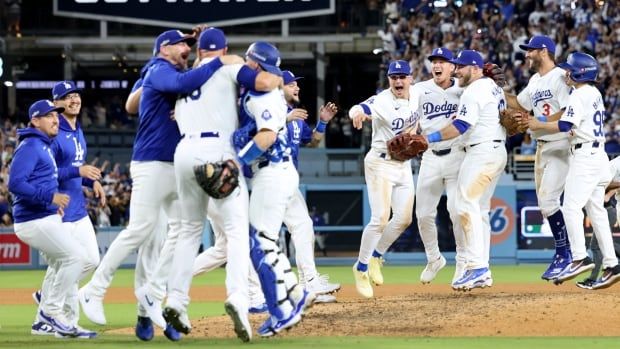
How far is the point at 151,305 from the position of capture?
8414mm

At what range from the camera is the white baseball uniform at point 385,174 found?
38.6 ft

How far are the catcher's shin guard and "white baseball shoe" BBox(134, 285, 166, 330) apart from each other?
847 mm

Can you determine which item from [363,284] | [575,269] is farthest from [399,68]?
[575,269]

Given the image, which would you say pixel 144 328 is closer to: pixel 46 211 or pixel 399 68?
pixel 46 211

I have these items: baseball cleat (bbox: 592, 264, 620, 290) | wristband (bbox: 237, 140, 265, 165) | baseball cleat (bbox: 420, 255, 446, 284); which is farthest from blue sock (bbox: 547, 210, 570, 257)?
wristband (bbox: 237, 140, 265, 165)

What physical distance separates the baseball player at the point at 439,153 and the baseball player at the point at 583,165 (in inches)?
39.7

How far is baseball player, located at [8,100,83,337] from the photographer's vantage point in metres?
8.90

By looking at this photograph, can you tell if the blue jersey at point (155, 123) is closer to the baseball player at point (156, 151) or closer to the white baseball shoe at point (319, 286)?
the baseball player at point (156, 151)

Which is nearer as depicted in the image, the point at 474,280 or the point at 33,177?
the point at 33,177

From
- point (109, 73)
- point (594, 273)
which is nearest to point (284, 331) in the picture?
point (594, 273)

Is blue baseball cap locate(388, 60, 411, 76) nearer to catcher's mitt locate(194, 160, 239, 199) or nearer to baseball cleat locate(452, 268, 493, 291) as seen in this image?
baseball cleat locate(452, 268, 493, 291)

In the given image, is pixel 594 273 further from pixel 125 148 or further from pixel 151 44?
pixel 151 44

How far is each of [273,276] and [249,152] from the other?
36.5 inches

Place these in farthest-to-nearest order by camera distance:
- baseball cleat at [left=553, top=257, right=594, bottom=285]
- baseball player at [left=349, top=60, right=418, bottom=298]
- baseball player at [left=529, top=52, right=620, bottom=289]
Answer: baseball player at [left=349, top=60, right=418, bottom=298]
baseball cleat at [left=553, top=257, right=594, bottom=285]
baseball player at [left=529, top=52, right=620, bottom=289]
